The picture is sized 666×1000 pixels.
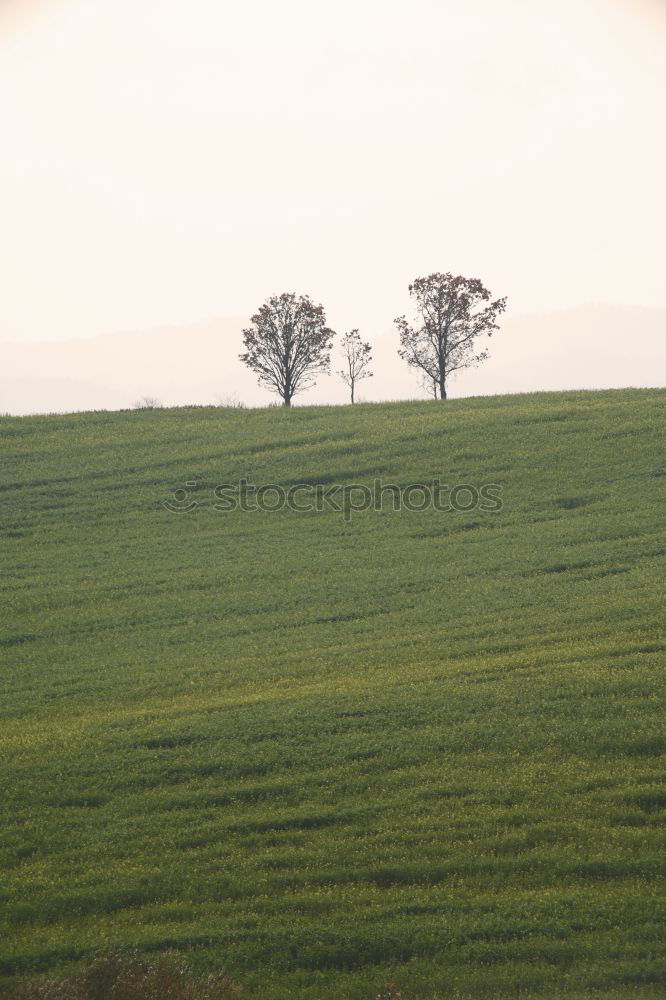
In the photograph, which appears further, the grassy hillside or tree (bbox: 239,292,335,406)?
tree (bbox: 239,292,335,406)

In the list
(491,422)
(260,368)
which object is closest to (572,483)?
(491,422)

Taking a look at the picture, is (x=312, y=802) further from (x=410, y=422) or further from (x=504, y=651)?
(x=410, y=422)

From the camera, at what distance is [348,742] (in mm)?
16422

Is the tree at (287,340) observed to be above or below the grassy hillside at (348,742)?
above

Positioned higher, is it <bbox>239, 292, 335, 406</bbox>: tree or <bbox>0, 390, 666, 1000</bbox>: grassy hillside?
<bbox>239, 292, 335, 406</bbox>: tree

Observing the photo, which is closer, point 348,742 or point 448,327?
point 348,742

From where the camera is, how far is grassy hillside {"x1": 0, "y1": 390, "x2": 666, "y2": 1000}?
11.0 meters

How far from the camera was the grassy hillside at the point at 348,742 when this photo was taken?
10992 millimetres

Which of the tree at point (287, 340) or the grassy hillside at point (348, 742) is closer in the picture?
the grassy hillside at point (348, 742)

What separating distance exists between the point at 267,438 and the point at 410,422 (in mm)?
7951

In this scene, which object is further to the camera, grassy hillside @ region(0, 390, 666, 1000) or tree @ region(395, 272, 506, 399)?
tree @ region(395, 272, 506, 399)

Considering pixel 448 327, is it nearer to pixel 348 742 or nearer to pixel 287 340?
pixel 287 340

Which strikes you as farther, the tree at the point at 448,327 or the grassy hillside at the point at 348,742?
the tree at the point at 448,327

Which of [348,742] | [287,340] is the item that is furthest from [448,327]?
[348,742]
